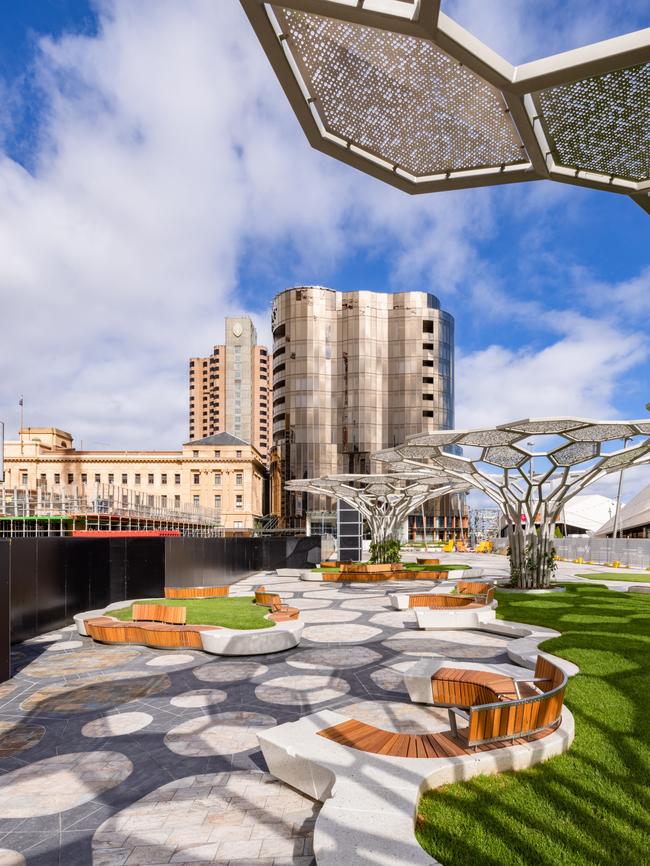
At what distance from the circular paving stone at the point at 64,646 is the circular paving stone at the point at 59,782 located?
6290 mm

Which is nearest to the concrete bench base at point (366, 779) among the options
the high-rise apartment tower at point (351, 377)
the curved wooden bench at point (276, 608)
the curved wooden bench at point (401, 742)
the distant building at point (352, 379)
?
the curved wooden bench at point (401, 742)

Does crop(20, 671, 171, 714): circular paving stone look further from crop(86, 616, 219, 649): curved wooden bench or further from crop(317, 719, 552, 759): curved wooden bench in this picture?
crop(317, 719, 552, 759): curved wooden bench

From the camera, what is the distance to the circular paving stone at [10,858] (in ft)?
14.7

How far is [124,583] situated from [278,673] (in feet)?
34.2

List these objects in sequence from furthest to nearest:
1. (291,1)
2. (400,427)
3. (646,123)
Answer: (400,427)
(646,123)
(291,1)

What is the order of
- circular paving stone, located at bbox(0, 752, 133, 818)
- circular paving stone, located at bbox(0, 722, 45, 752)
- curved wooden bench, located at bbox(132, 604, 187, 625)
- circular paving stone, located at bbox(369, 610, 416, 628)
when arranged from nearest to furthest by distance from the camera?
circular paving stone, located at bbox(0, 752, 133, 818), circular paving stone, located at bbox(0, 722, 45, 752), curved wooden bench, located at bbox(132, 604, 187, 625), circular paving stone, located at bbox(369, 610, 416, 628)

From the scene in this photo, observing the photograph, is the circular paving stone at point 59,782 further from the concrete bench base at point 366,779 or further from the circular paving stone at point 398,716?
the circular paving stone at point 398,716

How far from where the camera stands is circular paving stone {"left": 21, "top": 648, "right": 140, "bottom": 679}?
10164 millimetres

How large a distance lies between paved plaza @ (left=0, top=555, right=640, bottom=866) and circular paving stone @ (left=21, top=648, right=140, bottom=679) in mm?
34

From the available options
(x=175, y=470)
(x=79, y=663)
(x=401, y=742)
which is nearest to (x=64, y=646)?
(x=79, y=663)

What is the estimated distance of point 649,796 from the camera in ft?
16.2

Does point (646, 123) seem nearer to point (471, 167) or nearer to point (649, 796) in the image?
point (471, 167)

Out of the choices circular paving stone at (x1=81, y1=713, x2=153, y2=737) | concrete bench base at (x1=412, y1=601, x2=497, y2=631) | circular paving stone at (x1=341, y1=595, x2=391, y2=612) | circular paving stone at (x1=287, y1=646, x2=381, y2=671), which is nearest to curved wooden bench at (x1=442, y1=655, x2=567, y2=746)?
circular paving stone at (x1=81, y1=713, x2=153, y2=737)

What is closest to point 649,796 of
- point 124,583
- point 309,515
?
point 124,583
